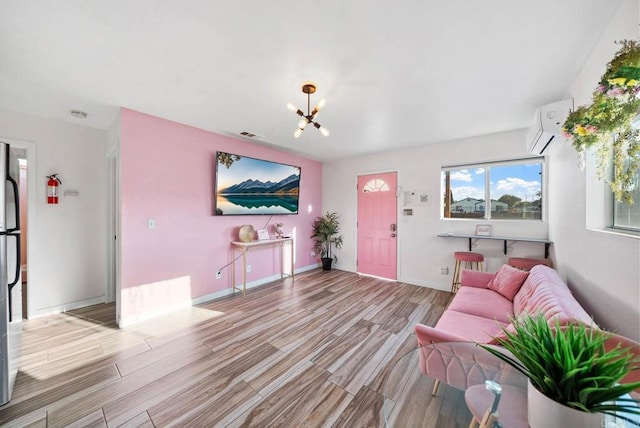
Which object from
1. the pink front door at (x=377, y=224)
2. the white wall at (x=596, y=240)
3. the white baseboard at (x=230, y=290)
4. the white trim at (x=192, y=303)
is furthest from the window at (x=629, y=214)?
the white baseboard at (x=230, y=290)

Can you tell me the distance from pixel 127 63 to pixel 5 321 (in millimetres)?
2124

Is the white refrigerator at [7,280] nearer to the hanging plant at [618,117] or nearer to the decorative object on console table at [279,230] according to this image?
the decorative object on console table at [279,230]

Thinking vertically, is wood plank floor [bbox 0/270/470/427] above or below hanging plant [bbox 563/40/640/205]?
below

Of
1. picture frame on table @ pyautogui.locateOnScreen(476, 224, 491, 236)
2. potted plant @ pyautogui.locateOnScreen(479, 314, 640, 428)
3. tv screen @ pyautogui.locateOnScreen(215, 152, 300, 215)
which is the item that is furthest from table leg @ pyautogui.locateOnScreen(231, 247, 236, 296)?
picture frame on table @ pyautogui.locateOnScreen(476, 224, 491, 236)

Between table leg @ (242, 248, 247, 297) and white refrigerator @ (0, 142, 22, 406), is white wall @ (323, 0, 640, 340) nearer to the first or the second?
table leg @ (242, 248, 247, 297)

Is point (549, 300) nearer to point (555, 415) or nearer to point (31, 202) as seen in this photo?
point (555, 415)

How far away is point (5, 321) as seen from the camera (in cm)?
168

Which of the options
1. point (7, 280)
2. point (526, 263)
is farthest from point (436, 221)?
point (7, 280)

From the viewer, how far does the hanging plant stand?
0.97 meters

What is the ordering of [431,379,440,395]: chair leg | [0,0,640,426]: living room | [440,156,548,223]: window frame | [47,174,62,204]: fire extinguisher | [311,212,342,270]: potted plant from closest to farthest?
[431,379,440,395]: chair leg
[0,0,640,426]: living room
[47,174,62,204]: fire extinguisher
[440,156,548,223]: window frame
[311,212,342,270]: potted plant

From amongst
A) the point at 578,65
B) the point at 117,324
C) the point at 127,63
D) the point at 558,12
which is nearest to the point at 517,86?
the point at 578,65

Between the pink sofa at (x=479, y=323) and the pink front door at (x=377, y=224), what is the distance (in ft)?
6.29

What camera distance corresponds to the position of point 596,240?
5.64ft

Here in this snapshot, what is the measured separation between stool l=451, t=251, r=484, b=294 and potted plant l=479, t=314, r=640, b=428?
304 centimetres
